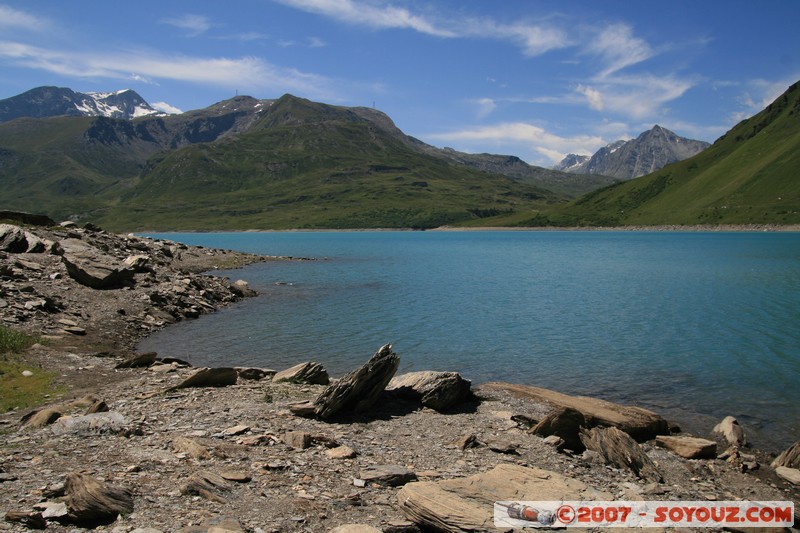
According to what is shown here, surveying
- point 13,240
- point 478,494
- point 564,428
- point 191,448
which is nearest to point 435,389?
point 564,428

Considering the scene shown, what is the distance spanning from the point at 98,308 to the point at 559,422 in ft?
112

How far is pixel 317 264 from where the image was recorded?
347 feet

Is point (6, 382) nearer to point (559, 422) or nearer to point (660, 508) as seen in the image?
point (559, 422)

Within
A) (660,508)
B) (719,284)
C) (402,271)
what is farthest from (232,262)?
(660,508)

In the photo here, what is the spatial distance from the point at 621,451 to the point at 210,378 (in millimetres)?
16312

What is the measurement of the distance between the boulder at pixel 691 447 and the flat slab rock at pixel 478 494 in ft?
21.0

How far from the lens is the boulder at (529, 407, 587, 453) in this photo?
59.0 feet

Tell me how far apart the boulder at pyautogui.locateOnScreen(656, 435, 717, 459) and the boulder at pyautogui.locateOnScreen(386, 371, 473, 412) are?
7.80 metres

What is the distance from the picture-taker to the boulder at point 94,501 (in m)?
10.4

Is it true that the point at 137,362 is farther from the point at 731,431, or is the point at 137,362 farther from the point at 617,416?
the point at 731,431

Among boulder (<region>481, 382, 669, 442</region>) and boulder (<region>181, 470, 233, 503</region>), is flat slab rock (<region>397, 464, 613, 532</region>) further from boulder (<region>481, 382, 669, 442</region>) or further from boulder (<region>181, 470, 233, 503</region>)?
boulder (<region>481, 382, 669, 442</region>)

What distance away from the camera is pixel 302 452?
15.1 m

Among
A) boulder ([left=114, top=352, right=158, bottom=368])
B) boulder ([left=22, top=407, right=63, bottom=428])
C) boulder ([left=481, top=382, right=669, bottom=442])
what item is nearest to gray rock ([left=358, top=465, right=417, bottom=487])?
boulder ([left=481, top=382, right=669, bottom=442])

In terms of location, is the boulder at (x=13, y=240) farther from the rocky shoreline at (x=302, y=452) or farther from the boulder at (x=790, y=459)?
the boulder at (x=790, y=459)
